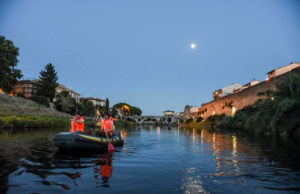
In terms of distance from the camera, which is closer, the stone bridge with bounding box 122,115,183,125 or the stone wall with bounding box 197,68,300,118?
the stone wall with bounding box 197,68,300,118

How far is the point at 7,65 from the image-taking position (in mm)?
48281

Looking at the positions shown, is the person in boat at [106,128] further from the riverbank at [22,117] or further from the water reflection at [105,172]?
the riverbank at [22,117]

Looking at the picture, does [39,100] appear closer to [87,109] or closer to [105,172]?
[87,109]

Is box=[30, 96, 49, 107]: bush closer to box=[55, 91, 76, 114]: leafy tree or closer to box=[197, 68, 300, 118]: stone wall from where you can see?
box=[55, 91, 76, 114]: leafy tree

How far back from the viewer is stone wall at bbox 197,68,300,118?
39.8 meters

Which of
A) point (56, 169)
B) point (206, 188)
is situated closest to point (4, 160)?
point (56, 169)

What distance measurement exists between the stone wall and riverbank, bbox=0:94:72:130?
A: 127ft

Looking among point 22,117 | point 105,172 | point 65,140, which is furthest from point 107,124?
point 22,117

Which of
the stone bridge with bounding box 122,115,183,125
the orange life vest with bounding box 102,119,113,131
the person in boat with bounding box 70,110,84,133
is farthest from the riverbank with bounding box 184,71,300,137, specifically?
the stone bridge with bounding box 122,115,183,125

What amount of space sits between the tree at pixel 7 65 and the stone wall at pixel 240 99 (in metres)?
50.0

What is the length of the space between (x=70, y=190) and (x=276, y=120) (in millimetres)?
24146

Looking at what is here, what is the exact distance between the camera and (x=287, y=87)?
83.9 ft

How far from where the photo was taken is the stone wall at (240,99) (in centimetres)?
3978

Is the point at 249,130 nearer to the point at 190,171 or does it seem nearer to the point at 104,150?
the point at 104,150
